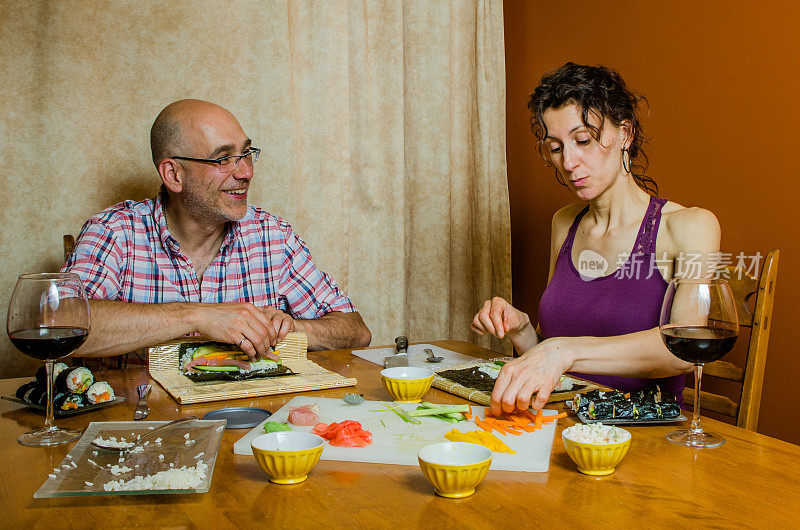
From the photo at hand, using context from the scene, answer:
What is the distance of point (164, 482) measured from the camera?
2.80 feet

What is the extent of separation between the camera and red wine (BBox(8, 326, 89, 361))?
42.0 inches

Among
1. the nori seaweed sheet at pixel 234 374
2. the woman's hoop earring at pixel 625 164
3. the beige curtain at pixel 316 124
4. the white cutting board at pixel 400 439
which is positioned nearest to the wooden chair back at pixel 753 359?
the woman's hoop earring at pixel 625 164

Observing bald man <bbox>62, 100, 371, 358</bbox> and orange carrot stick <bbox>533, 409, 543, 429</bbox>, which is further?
bald man <bbox>62, 100, 371, 358</bbox>

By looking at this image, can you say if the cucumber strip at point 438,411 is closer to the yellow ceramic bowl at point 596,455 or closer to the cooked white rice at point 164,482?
the yellow ceramic bowl at point 596,455

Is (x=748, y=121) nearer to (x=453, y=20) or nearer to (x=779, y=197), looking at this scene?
(x=779, y=197)

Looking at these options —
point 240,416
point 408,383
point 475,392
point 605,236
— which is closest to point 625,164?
point 605,236

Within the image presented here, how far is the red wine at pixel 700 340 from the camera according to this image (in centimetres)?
105

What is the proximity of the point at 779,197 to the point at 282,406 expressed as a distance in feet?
5.17

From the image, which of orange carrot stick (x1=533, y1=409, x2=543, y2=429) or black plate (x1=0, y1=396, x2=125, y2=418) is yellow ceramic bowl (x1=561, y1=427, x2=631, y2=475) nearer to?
orange carrot stick (x1=533, y1=409, x2=543, y2=429)

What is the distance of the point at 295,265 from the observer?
7.41ft

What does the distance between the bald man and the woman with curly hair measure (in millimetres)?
604

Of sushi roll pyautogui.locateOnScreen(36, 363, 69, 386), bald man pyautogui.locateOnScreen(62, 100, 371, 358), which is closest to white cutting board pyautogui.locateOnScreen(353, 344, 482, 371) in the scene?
bald man pyautogui.locateOnScreen(62, 100, 371, 358)

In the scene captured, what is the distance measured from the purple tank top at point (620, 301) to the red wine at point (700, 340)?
2.03ft

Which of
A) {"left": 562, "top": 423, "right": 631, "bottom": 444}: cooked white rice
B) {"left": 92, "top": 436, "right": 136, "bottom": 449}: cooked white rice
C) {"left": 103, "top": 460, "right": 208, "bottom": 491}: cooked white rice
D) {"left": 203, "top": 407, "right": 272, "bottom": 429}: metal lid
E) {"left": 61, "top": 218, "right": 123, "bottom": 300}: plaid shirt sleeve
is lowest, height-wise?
{"left": 203, "top": 407, "right": 272, "bottom": 429}: metal lid
